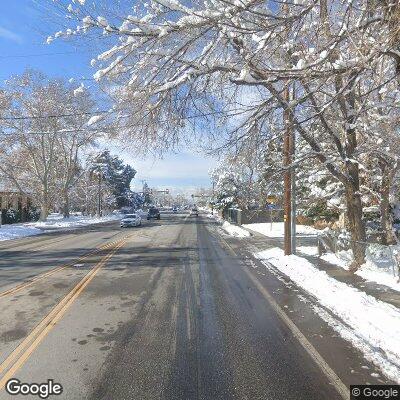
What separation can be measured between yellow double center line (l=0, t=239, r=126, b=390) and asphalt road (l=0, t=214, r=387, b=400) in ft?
0.05

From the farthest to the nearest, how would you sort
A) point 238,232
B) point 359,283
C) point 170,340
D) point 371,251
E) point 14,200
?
point 14,200 → point 238,232 → point 371,251 → point 359,283 → point 170,340

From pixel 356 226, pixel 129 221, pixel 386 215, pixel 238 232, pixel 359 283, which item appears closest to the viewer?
pixel 359 283

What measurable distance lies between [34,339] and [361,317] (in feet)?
18.1

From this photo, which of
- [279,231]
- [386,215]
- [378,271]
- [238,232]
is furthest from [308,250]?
[279,231]

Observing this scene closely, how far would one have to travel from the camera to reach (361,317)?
7965 millimetres

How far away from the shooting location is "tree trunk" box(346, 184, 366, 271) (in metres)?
13.9

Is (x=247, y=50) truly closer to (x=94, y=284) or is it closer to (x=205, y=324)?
(x=205, y=324)

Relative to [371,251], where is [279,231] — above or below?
below

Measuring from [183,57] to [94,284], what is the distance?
669 centimetres

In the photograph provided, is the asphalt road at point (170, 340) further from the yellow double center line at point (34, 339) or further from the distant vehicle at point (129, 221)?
the distant vehicle at point (129, 221)

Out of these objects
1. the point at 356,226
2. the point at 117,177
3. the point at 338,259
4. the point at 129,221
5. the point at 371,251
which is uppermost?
the point at 117,177

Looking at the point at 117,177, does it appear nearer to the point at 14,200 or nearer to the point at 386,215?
the point at 14,200

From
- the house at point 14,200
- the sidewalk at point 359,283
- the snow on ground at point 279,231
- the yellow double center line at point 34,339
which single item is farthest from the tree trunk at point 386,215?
the house at point 14,200

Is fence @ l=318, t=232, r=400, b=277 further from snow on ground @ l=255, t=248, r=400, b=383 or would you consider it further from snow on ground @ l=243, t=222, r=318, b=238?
snow on ground @ l=243, t=222, r=318, b=238
